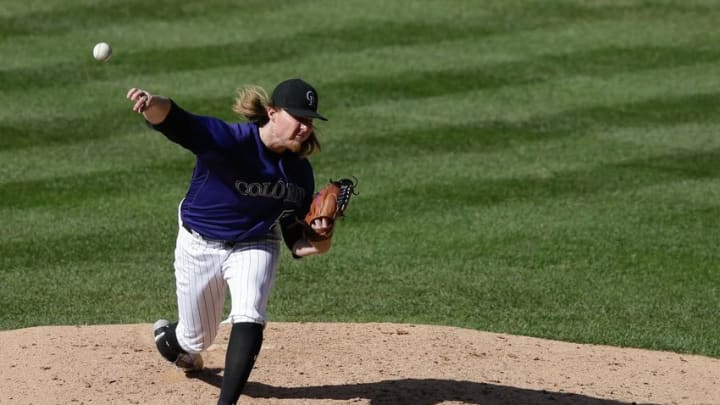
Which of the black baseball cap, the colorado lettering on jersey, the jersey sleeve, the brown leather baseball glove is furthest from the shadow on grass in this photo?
the black baseball cap

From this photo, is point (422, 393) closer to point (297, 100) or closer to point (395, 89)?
point (297, 100)

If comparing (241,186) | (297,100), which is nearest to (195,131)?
(241,186)

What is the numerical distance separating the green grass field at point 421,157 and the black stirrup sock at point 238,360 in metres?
2.32

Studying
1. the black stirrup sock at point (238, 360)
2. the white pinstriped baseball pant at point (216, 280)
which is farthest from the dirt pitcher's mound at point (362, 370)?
the black stirrup sock at point (238, 360)

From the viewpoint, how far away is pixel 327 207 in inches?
236

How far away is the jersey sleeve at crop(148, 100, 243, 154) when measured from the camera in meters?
5.55

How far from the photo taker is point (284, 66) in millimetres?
13930

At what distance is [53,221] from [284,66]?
4715mm

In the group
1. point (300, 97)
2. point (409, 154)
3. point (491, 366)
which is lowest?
point (491, 366)

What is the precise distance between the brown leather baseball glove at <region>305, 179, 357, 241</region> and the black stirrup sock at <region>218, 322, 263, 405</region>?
593mm

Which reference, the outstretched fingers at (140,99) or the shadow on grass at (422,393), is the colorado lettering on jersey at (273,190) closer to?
the outstretched fingers at (140,99)

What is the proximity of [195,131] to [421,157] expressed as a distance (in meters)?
6.01

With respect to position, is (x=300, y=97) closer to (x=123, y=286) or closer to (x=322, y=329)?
(x=322, y=329)

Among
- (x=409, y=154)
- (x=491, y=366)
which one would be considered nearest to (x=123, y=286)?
(x=491, y=366)
